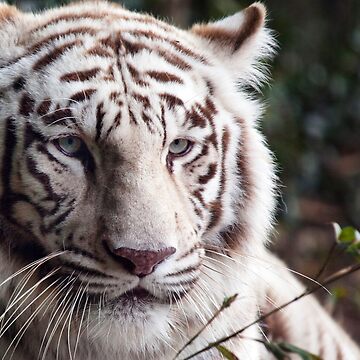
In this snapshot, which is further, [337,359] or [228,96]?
[337,359]

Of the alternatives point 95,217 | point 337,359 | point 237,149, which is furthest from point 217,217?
point 337,359

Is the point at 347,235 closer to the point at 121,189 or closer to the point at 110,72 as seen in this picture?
the point at 121,189

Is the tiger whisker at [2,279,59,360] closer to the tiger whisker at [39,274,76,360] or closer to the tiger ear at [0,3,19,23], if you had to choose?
the tiger whisker at [39,274,76,360]

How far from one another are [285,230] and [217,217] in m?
3.92

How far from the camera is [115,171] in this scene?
2801mm

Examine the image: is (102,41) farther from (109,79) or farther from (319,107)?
(319,107)

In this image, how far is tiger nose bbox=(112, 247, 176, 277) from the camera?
2664 mm

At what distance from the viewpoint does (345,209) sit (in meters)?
7.47

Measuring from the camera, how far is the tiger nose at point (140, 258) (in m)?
2.66

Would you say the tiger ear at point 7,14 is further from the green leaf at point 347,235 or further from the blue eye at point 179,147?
the green leaf at point 347,235

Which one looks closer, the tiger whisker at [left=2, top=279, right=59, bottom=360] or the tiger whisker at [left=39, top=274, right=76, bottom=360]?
the tiger whisker at [left=39, top=274, right=76, bottom=360]

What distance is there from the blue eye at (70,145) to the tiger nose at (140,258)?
37 cm

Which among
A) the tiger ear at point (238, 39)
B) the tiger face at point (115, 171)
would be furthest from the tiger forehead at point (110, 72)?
the tiger ear at point (238, 39)

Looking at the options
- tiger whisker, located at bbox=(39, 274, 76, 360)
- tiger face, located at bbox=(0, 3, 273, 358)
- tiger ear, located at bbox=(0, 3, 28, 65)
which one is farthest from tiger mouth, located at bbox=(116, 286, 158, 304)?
tiger ear, located at bbox=(0, 3, 28, 65)
